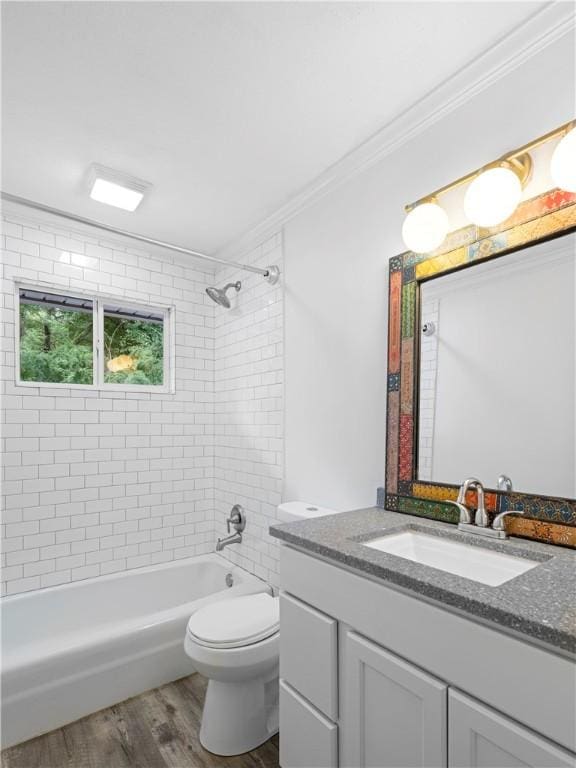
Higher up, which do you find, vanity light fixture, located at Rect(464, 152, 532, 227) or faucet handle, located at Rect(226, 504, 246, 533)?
vanity light fixture, located at Rect(464, 152, 532, 227)

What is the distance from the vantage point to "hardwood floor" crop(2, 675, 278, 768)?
5.57ft

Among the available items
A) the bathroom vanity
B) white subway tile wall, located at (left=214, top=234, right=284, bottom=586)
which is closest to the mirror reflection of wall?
the bathroom vanity

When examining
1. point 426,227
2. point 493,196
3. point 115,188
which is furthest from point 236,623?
point 115,188

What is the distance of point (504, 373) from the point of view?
4.79 ft

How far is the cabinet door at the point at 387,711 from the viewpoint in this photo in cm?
98

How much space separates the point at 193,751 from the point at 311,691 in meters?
Answer: 0.83

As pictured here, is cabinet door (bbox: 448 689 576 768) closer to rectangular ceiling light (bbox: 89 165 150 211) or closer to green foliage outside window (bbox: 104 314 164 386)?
rectangular ceiling light (bbox: 89 165 150 211)

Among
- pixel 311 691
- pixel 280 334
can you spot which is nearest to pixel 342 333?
pixel 280 334

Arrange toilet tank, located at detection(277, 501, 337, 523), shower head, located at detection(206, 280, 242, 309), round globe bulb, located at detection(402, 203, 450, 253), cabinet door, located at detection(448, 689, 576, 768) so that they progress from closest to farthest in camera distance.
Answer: cabinet door, located at detection(448, 689, 576, 768) → round globe bulb, located at detection(402, 203, 450, 253) → toilet tank, located at detection(277, 501, 337, 523) → shower head, located at detection(206, 280, 242, 309)

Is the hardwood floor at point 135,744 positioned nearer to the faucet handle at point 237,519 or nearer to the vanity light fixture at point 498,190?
the faucet handle at point 237,519

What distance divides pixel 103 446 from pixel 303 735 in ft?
6.64

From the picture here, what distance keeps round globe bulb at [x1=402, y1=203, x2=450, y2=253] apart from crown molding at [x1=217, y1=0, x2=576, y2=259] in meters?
0.40

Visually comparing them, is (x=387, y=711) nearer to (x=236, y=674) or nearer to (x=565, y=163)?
(x=236, y=674)

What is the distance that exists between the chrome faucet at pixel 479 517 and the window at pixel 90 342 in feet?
7.36
